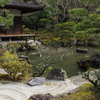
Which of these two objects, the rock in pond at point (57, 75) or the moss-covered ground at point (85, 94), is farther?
the rock in pond at point (57, 75)

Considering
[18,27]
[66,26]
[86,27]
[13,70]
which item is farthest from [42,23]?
[13,70]

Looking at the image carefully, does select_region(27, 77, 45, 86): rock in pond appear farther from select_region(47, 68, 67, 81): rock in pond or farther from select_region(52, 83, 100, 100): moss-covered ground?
select_region(52, 83, 100, 100): moss-covered ground

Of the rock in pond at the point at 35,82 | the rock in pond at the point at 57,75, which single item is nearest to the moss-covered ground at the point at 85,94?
the rock in pond at the point at 35,82

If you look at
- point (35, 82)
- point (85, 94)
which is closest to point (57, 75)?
point (35, 82)

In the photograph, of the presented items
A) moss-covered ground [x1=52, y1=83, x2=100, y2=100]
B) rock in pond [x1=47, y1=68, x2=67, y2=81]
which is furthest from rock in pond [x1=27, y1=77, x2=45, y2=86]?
moss-covered ground [x1=52, y1=83, x2=100, y2=100]

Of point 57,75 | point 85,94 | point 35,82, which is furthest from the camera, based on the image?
point 57,75

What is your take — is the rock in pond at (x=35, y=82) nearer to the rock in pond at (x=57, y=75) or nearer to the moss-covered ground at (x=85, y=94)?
the rock in pond at (x=57, y=75)

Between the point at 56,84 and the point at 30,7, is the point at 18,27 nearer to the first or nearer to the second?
the point at 30,7

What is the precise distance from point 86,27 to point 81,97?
729 cm

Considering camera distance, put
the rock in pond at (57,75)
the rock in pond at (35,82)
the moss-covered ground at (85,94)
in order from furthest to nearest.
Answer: the rock in pond at (57,75)
the rock in pond at (35,82)
the moss-covered ground at (85,94)

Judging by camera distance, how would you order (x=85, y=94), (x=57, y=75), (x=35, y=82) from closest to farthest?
(x=85, y=94), (x=35, y=82), (x=57, y=75)

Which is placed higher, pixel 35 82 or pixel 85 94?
pixel 85 94

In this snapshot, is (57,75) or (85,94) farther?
(57,75)

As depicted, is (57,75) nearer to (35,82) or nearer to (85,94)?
(35,82)
